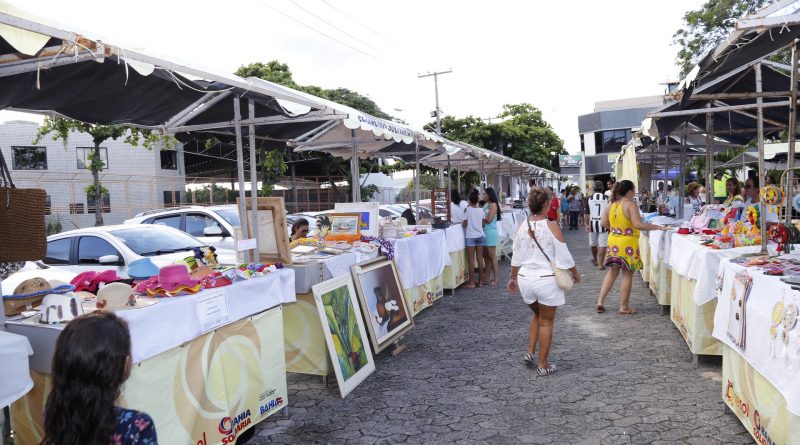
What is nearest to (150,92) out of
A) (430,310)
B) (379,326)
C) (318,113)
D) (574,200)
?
(318,113)

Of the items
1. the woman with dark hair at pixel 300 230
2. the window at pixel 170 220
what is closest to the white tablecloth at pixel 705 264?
the woman with dark hair at pixel 300 230

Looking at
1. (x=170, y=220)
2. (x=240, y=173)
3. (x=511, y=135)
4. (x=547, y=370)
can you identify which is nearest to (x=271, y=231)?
(x=240, y=173)

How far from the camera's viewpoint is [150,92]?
4.45m

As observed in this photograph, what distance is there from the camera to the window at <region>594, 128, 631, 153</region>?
159 ft

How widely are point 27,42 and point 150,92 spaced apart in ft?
6.65

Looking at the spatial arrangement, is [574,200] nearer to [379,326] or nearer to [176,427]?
[379,326]

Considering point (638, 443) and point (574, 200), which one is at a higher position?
point (574, 200)

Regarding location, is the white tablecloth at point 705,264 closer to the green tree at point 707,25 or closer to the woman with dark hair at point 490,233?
the woman with dark hair at point 490,233

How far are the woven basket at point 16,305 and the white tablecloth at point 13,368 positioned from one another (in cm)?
85

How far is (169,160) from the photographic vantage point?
28.8 meters

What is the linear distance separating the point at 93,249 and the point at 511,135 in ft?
97.2

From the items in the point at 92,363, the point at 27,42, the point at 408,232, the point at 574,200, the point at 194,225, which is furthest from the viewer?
the point at 574,200

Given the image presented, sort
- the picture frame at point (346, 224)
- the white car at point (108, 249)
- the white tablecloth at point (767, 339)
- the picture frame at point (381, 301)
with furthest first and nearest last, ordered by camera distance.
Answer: the white car at point (108, 249)
the picture frame at point (346, 224)
the picture frame at point (381, 301)
the white tablecloth at point (767, 339)

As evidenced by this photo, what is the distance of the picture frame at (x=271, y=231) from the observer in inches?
198
